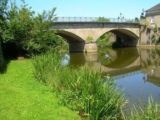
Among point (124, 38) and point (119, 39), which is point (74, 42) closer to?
point (119, 39)

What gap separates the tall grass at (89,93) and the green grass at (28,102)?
45cm

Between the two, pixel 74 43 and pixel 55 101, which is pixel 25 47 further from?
pixel 74 43

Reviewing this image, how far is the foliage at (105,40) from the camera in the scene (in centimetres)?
6660

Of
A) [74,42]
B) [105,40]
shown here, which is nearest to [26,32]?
[74,42]

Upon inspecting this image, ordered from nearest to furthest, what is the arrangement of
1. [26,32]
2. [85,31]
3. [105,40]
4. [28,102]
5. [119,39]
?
[28,102], [26,32], [85,31], [119,39], [105,40]

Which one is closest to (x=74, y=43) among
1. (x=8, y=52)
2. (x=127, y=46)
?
(x=127, y=46)

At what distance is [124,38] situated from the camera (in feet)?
220

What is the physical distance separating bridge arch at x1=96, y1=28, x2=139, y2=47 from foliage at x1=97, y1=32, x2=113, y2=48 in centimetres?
42

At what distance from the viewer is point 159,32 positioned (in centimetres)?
5891

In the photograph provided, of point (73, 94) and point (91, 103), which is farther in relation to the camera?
point (73, 94)

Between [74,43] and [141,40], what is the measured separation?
14.2 meters

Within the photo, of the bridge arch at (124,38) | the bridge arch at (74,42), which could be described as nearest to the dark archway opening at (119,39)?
the bridge arch at (124,38)

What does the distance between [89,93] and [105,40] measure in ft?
185

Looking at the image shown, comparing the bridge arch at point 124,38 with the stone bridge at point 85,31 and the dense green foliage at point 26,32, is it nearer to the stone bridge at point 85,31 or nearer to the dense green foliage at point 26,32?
the stone bridge at point 85,31
